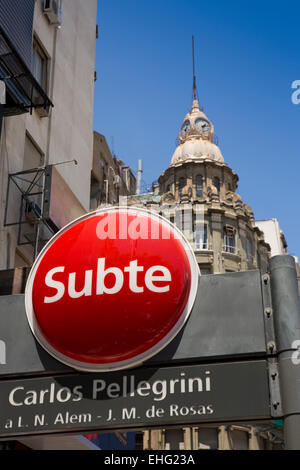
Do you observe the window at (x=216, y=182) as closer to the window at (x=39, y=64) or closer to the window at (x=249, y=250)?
the window at (x=249, y=250)

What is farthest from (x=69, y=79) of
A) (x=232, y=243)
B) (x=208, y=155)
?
(x=208, y=155)

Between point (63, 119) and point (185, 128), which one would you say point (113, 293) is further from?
point (185, 128)

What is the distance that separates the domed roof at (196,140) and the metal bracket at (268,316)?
63562 millimetres

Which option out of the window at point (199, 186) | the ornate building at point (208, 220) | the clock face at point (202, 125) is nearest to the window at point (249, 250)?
the ornate building at point (208, 220)

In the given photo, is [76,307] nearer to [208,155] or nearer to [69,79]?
[69,79]

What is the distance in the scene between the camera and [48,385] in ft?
18.5

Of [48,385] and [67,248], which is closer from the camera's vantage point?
[48,385]

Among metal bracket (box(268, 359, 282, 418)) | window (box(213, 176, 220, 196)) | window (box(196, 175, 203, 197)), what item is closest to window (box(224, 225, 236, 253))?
window (box(196, 175, 203, 197))

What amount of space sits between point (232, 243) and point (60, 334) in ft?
188

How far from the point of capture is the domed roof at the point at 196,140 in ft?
228

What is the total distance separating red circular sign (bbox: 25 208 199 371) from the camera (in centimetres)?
555

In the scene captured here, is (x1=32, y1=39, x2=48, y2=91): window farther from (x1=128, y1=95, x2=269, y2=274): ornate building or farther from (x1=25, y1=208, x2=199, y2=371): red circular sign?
(x1=128, y1=95, x2=269, y2=274): ornate building

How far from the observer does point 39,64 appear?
19516 millimetres

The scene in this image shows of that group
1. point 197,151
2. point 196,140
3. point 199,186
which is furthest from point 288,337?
point 196,140
